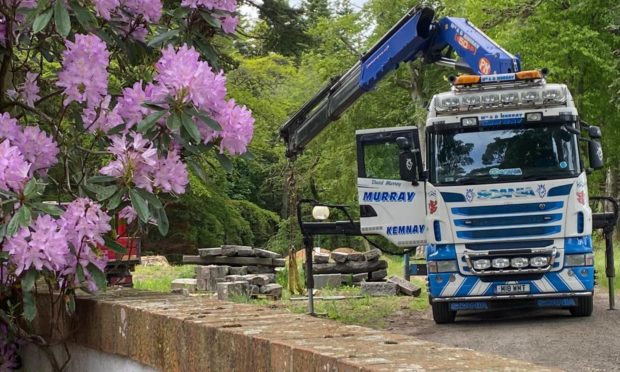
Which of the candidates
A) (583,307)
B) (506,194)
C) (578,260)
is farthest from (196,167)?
(583,307)

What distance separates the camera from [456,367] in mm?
2098

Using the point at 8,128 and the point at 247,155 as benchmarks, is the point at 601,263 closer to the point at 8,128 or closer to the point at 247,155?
the point at 247,155

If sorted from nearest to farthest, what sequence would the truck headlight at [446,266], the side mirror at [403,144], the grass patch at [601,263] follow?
the truck headlight at [446,266], the side mirror at [403,144], the grass patch at [601,263]

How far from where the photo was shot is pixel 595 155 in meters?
11.6

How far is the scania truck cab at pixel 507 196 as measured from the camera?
1118 centimetres

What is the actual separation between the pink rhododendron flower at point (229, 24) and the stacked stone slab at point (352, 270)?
15407 millimetres

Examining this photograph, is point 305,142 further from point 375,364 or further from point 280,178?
point 280,178

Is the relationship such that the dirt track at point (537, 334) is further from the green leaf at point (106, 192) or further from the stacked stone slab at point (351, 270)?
the green leaf at point (106, 192)

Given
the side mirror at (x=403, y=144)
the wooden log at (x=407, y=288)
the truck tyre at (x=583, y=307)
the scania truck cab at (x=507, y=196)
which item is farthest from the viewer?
the wooden log at (x=407, y=288)

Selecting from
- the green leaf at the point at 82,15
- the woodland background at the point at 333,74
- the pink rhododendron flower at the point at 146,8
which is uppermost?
the woodland background at the point at 333,74

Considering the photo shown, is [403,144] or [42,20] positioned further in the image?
[403,144]

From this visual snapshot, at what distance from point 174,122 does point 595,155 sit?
374 inches

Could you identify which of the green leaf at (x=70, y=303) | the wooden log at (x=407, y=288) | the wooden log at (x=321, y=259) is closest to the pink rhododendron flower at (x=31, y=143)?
the green leaf at (x=70, y=303)

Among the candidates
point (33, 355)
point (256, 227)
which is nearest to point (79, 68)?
point (33, 355)
